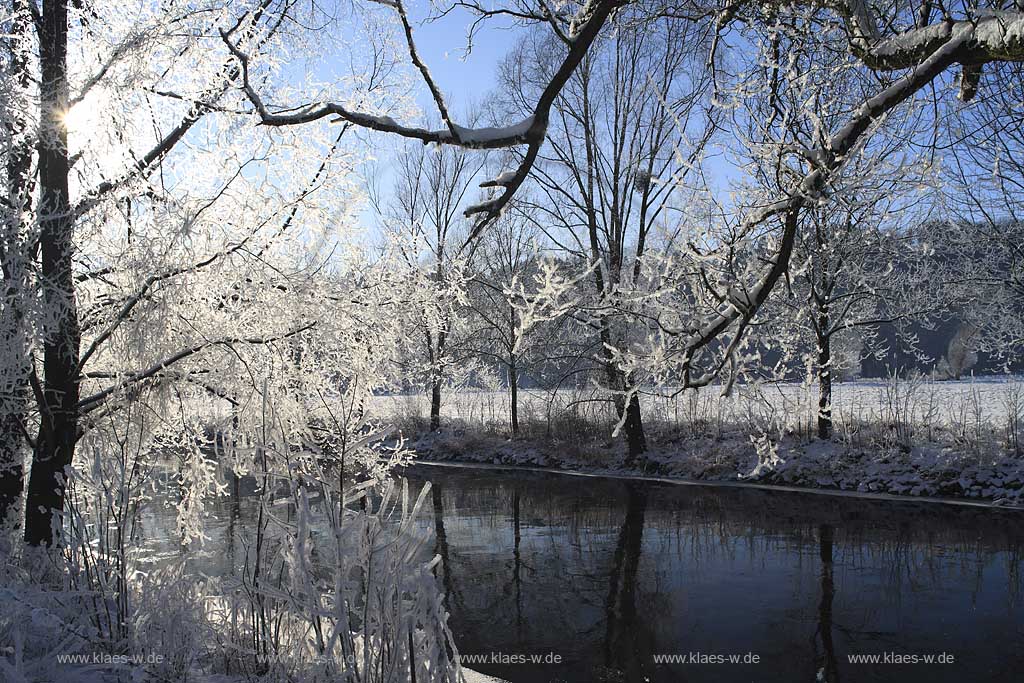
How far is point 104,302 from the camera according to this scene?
664cm

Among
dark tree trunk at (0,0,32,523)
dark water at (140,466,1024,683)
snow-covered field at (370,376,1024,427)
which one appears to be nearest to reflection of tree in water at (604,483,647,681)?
dark water at (140,466,1024,683)

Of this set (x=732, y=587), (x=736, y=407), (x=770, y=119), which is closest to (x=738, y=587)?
(x=732, y=587)

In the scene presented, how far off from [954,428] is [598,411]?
8.82m

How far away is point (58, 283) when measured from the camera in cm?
611

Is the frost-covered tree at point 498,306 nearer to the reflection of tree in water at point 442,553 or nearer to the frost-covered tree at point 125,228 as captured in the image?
the reflection of tree in water at point 442,553

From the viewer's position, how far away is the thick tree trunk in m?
6.25

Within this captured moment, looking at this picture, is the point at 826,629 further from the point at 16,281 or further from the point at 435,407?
the point at 435,407

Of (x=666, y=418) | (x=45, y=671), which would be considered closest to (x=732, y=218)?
(x=45, y=671)

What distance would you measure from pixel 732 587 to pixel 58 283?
7.98 metres

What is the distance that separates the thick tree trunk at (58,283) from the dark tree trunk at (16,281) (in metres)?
0.18

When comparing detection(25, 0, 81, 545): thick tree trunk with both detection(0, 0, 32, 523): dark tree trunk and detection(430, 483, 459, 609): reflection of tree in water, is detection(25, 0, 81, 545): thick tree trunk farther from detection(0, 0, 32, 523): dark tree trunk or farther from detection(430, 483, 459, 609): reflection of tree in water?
detection(430, 483, 459, 609): reflection of tree in water

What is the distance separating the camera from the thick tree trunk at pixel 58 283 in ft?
20.5

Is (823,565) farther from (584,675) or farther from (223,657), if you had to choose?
(223,657)

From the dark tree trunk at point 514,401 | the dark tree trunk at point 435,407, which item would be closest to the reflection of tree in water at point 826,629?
the dark tree trunk at point 514,401
